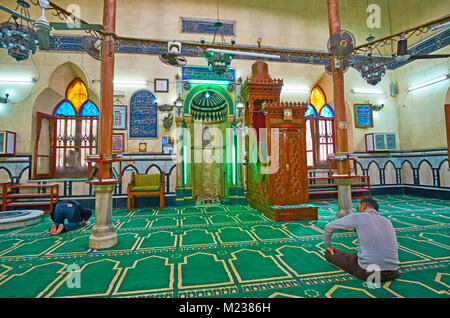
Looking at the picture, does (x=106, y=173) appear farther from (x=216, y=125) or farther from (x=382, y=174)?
(x=382, y=174)

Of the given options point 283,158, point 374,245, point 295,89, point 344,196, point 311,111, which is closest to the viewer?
point 374,245

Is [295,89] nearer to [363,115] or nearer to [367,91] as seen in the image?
[363,115]

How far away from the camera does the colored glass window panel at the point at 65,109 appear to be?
6.38m

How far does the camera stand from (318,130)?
7414 mm

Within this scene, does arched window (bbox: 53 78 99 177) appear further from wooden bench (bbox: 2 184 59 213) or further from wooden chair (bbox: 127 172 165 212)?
wooden chair (bbox: 127 172 165 212)

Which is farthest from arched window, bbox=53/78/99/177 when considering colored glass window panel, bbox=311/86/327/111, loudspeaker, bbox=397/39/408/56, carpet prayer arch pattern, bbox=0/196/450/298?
loudspeaker, bbox=397/39/408/56

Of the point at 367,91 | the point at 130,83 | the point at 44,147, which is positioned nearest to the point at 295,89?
the point at 367,91

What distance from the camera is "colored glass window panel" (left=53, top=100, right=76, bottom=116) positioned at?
20.9 ft

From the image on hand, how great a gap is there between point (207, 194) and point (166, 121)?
2.88 m

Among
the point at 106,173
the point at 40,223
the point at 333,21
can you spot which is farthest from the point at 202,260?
the point at 333,21

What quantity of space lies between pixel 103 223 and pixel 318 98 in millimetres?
7604

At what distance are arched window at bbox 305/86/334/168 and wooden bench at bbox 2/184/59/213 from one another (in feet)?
25.3

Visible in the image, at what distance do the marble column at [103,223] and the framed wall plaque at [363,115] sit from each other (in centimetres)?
774
